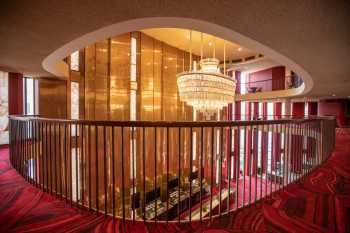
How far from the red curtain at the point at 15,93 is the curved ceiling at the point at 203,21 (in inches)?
154

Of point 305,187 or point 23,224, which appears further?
point 305,187

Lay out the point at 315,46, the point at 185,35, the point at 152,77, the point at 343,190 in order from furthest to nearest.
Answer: the point at 152,77, the point at 185,35, the point at 315,46, the point at 343,190

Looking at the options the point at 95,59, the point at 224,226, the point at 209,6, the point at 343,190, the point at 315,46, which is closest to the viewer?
the point at 224,226

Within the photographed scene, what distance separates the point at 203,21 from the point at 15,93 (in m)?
7.60

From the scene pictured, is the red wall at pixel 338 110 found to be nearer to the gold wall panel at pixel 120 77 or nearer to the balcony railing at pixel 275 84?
the balcony railing at pixel 275 84

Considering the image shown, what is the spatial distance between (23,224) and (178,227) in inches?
60.0

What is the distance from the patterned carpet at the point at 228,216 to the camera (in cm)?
174

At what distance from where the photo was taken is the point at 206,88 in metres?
5.00

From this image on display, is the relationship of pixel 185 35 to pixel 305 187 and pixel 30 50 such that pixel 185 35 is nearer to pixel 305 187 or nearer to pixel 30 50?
pixel 30 50

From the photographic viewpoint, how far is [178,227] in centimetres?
177

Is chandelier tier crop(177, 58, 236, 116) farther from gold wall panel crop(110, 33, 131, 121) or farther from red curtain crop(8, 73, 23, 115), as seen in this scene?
red curtain crop(8, 73, 23, 115)

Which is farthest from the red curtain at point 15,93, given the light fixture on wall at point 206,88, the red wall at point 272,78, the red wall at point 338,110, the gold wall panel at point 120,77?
the red wall at point 338,110

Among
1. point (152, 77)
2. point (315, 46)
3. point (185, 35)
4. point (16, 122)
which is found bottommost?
point (16, 122)

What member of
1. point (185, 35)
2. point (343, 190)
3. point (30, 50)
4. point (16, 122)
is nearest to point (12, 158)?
point (16, 122)
